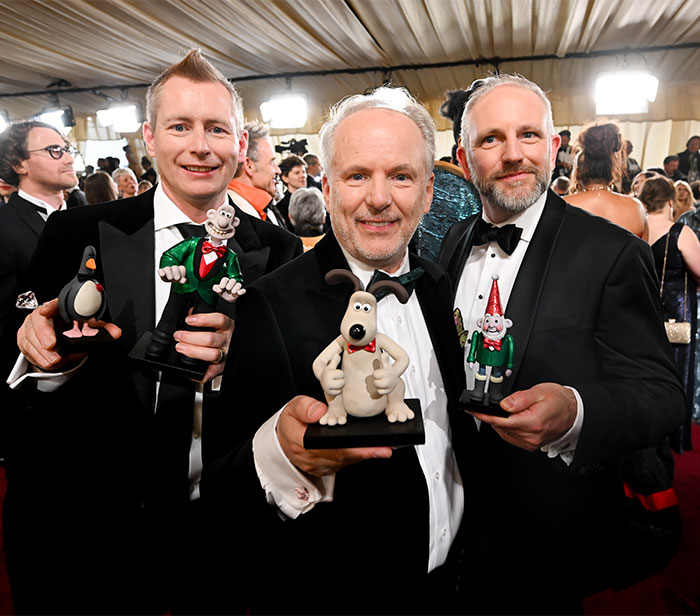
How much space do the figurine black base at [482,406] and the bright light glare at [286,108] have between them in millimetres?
9129

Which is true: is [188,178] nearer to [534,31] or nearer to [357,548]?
[357,548]

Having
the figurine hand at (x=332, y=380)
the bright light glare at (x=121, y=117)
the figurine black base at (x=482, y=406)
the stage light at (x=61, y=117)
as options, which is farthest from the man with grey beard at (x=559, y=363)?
the stage light at (x=61, y=117)

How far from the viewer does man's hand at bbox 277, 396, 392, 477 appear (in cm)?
100

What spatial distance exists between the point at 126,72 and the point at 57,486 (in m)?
9.24

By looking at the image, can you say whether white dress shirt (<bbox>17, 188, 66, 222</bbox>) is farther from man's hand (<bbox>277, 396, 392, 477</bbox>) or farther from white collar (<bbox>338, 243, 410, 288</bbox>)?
man's hand (<bbox>277, 396, 392, 477</bbox>)

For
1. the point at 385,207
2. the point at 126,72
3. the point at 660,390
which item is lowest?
the point at 660,390

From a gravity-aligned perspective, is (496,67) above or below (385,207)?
above

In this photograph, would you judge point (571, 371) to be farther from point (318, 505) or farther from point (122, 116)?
point (122, 116)

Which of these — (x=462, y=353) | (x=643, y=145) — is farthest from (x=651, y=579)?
(x=643, y=145)

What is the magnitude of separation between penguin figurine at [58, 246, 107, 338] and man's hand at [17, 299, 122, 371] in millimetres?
29

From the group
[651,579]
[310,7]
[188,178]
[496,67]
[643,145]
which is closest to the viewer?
[188,178]

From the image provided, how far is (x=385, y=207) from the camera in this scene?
116 centimetres

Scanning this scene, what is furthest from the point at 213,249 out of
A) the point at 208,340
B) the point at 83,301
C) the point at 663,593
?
the point at 663,593

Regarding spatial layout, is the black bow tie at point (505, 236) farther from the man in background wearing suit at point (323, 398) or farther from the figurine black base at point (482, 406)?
the figurine black base at point (482, 406)
